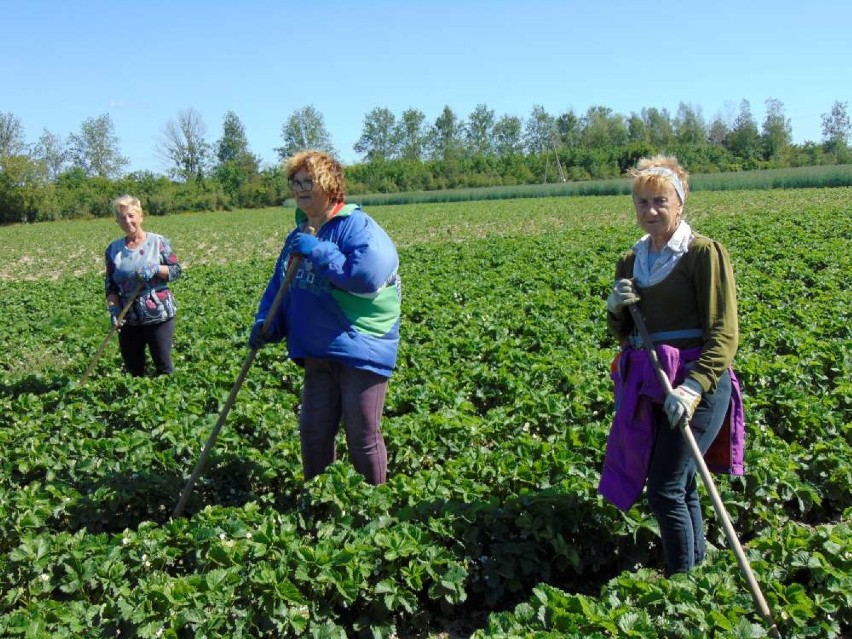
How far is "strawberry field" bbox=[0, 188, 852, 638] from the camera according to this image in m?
3.10

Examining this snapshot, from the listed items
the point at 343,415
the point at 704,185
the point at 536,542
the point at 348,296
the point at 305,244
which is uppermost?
the point at 704,185

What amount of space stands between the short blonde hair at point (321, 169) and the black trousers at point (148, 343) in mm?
3454

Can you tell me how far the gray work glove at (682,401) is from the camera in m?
3.02

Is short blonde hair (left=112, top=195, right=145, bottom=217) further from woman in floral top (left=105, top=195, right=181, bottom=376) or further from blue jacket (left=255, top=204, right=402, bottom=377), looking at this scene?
blue jacket (left=255, top=204, right=402, bottom=377)

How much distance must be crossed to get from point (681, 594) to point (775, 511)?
176 cm

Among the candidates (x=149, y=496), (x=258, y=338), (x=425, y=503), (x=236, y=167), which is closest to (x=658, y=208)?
(x=425, y=503)

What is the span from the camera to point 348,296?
13.1 feet

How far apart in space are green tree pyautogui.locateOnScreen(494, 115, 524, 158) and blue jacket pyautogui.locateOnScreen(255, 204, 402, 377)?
118 metres

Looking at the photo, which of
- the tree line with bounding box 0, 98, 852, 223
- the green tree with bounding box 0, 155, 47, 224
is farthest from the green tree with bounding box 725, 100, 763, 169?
the green tree with bounding box 0, 155, 47, 224

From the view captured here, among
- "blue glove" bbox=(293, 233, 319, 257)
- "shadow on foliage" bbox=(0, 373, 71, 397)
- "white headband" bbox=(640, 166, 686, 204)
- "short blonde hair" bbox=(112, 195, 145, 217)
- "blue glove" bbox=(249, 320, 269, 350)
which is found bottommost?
"shadow on foliage" bbox=(0, 373, 71, 397)

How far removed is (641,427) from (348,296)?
1671 millimetres

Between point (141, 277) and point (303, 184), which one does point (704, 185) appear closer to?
point (141, 277)

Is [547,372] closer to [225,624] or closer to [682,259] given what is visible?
[682,259]

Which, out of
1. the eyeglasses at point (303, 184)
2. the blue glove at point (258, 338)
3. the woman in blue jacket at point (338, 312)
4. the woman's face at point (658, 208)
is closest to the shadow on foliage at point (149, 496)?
the woman in blue jacket at point (338, 312)
